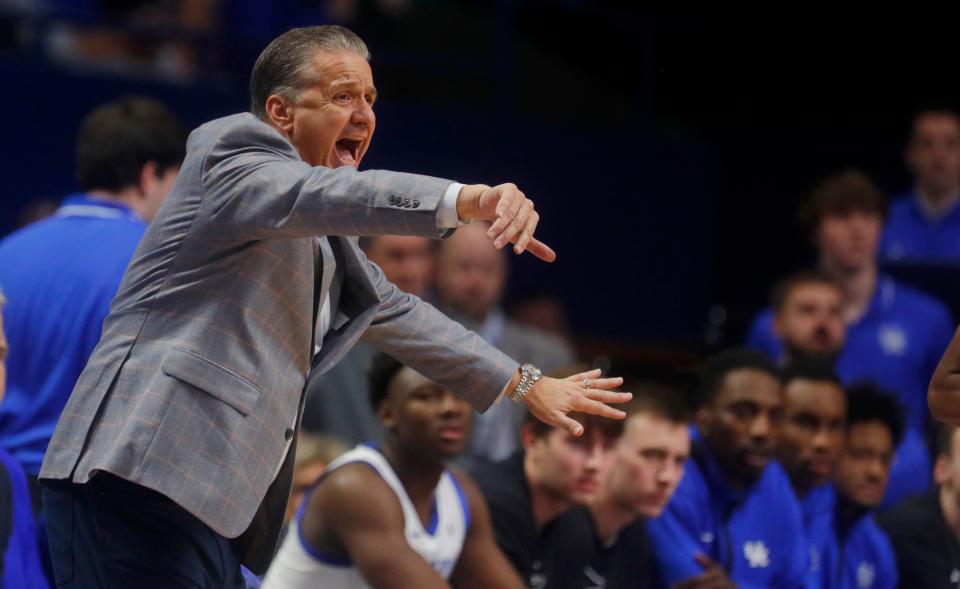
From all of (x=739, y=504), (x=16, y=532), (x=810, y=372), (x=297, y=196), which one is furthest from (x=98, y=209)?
(x=810, y=372)

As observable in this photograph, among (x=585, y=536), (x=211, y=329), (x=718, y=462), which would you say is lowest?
(x=585, y=536)

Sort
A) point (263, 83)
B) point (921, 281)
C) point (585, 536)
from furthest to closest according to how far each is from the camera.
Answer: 1. point (921, 281)
2. point (585, 536)
3. point (263, 83)

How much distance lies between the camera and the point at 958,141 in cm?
659

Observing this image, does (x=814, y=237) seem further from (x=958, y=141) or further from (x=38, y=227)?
(x=38, y=227)

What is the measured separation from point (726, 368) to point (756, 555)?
1.94ft

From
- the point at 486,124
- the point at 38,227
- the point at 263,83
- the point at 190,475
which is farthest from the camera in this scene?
the point at 486,124

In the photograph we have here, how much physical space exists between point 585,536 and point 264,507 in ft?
6.37

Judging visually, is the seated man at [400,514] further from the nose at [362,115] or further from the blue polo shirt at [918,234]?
the blue polo shirt at [918,234]

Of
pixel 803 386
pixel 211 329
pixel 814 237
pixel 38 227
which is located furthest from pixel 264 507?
pixel 814 237

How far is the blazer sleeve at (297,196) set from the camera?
2629 mm

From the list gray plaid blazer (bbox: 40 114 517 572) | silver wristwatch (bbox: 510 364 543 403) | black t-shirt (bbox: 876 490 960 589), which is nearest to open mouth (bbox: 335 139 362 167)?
gray plaid blazer (bbox: 40 114 517 572)

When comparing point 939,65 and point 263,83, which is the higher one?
point 939,65

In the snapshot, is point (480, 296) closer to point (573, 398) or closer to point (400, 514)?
point (400, 514)

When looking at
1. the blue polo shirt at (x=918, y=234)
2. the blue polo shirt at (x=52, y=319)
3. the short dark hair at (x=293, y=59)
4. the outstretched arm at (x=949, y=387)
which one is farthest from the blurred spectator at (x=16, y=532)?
the blue polo shirt at (x=918, y=234)
